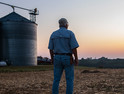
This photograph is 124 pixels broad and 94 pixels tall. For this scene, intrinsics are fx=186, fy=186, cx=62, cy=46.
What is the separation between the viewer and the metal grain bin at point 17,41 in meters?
31.8

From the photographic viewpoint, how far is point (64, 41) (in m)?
4.91

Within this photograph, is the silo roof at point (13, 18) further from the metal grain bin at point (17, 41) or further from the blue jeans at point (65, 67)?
the blue jeans at point (65, 67)

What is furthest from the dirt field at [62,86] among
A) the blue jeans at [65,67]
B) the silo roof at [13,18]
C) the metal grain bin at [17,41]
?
the silo roof at [13,18]

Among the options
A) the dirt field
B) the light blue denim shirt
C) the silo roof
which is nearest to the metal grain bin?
the silo roof

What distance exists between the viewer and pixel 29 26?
33.9 m

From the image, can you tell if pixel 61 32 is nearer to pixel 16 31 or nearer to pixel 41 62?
pixel 16 31

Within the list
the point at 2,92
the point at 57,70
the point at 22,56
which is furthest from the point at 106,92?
the point at 22,56

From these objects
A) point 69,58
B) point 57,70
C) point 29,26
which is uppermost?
point 29,26

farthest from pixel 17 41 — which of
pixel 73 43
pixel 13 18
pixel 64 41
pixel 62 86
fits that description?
pixel 73 43

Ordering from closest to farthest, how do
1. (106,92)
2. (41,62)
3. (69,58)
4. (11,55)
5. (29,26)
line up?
(69,58) → (106,92) → (11,55) → (29,26) → (41,62)

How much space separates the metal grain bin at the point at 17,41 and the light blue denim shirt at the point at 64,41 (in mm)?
27599

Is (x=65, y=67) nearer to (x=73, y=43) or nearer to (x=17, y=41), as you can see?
(x=73, y=43)

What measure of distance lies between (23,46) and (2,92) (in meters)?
25.0

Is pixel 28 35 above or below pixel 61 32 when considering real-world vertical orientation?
above
